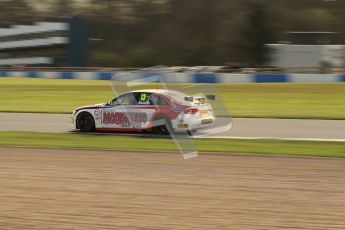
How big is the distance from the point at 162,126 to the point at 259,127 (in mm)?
2914

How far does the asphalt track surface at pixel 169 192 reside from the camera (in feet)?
19.2

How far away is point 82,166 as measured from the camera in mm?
9203

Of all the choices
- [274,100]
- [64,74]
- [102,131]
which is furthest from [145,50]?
[102,131]

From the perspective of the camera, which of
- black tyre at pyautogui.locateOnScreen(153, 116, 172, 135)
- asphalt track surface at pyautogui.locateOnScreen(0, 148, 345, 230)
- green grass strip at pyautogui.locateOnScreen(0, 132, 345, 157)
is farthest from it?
black tyre at pyautogui.locateOnScreen(153, 116, 172, 135)

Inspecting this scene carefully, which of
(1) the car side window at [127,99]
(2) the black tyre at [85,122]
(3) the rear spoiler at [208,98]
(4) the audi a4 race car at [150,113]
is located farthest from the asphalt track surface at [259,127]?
(1) the car side window at [127,99]

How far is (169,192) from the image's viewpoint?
23.7 ft

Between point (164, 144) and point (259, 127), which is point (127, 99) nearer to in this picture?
point (164, 144)

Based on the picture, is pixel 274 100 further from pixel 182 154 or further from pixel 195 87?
pixel 182 154

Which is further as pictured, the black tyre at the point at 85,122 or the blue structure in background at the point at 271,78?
the blue structure in background at the point at 271,78

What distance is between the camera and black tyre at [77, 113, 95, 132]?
48.2ft

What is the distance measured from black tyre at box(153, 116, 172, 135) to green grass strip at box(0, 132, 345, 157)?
1.72ft

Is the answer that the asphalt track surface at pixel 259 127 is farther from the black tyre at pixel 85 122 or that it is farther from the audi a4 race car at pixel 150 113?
the audi a4 race car at pixel 150 113

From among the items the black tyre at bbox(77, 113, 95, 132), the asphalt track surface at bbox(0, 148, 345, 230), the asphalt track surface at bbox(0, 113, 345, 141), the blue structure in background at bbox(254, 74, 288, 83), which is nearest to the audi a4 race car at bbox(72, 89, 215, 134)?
the black tyre at bbox(77, 113, 95, 132)

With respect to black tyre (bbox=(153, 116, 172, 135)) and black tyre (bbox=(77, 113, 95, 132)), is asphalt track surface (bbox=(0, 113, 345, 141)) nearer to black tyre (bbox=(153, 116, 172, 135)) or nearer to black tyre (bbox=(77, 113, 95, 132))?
black tyre (bbox=(77, 113, 95, 132))
